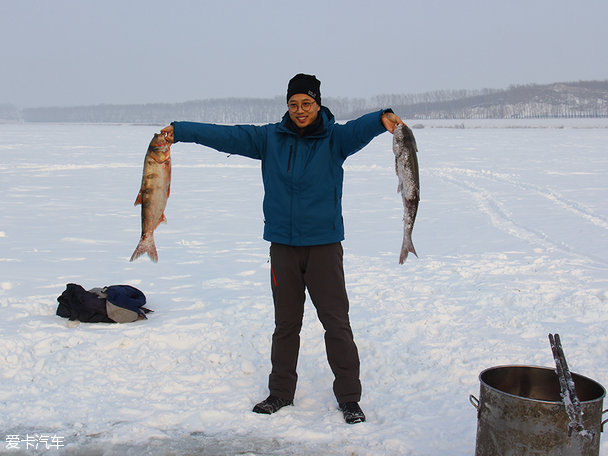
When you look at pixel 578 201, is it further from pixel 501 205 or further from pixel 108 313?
pixel 108 313

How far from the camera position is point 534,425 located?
2.88 m

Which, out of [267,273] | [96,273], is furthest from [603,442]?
[96,273]

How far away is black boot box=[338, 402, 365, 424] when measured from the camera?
3953 mm

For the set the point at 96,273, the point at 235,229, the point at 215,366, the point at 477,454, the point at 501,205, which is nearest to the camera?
the point at 477,454

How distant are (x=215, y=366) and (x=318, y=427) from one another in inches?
48.3

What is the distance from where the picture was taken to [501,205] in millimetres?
13914

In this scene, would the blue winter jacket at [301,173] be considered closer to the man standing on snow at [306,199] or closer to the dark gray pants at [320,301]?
the man standing on snow at [306,199]

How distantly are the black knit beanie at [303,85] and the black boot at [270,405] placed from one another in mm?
2018

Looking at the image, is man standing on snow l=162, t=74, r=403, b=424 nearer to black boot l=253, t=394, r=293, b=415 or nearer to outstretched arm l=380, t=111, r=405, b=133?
black boot l=253, t=394, r=293, b=415

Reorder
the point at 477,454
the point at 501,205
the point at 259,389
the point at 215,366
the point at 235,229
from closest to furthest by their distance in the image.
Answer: the point at 477,454
the point at 259,389
the point at 215,366
the point at 235,229
the point at 501,205

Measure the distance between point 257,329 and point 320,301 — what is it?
66.5 inches

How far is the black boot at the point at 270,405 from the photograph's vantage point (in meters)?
4.10

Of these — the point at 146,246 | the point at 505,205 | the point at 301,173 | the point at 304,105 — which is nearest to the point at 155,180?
the point at 146,246

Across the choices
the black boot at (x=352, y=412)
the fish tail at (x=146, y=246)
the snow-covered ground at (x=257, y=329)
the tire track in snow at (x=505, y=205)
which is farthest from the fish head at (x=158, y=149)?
the tire track in snow at (x=505, y=205)
